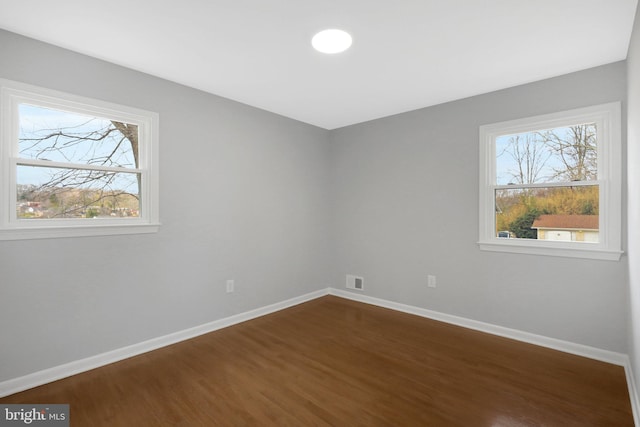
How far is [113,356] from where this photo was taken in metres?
2.53

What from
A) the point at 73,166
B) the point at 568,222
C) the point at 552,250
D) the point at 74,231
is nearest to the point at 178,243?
the point at 74,231

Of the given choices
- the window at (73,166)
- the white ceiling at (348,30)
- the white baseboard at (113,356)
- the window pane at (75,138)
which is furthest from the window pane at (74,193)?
the white baseboard at (113,356)

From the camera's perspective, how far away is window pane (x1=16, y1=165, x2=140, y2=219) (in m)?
2.23

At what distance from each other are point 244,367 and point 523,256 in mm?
2774

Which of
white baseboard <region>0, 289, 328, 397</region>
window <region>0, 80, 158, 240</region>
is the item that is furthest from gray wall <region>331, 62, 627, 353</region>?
window <region>0, 80, 158, 240</region>

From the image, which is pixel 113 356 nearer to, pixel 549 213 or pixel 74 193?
pixel 74 193

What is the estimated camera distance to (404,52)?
7.77 feet

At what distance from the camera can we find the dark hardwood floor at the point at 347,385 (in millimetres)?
1889

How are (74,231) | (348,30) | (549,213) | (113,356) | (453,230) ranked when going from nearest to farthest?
(348,30), (74,231), (113,356), (549,213), (453,230)

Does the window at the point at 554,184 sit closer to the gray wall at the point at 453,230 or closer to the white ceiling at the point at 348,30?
the gray wall at the point at 453,230

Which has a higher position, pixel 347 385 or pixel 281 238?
pixel 281 238

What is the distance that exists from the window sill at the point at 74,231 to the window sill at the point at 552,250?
3321mm

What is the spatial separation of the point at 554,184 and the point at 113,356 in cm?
418

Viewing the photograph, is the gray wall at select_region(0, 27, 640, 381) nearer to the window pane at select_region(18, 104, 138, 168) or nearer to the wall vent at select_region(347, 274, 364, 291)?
the wall vent at select_region(347, 274, 364, 291)
